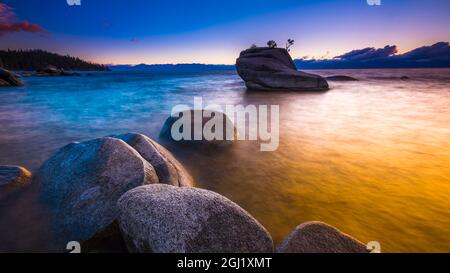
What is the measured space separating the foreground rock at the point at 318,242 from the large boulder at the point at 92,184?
2.08 meters

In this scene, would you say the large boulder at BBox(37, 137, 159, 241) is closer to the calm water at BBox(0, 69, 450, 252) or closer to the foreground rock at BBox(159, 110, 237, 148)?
the calm water at BBox(0, 69, 450, 252)

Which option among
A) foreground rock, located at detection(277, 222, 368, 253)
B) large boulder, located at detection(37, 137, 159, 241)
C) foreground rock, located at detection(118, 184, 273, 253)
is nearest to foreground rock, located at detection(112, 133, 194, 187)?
large boulder, located at detection(37, 137, 159, 241)

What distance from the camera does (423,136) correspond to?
8.60 m

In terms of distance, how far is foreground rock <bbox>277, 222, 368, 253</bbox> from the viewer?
2.71m

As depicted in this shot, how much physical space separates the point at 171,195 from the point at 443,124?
12453 millimetres

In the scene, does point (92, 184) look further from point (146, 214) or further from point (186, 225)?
point (186, 225)

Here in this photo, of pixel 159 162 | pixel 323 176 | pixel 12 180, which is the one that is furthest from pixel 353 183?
pixel 12 180

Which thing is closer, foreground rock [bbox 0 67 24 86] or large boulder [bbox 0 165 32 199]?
large boulder [bbox 0 165 32 199]

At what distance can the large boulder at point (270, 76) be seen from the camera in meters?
24.8

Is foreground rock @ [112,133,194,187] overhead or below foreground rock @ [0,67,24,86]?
below

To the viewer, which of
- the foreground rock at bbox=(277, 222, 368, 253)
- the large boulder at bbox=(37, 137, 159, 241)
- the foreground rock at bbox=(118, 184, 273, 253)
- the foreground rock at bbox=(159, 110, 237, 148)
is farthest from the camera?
the foreground rock at bbox=(159, 110, 237, 148)

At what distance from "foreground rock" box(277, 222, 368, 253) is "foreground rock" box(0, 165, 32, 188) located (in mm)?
4689
